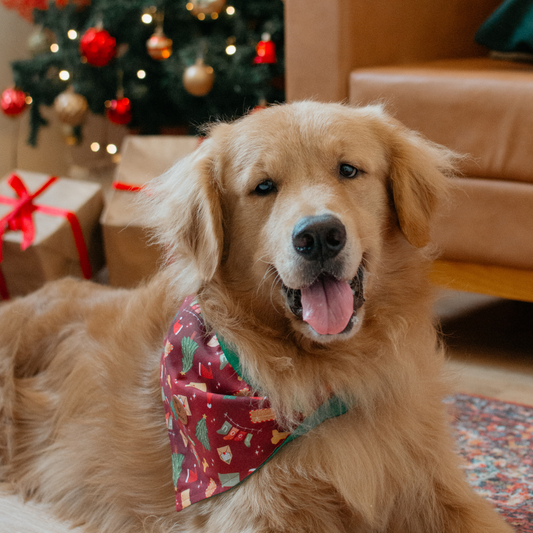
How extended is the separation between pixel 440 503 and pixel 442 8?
2.35 m

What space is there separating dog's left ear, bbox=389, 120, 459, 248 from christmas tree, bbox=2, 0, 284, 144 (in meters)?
1.84

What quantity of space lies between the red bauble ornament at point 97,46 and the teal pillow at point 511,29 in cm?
184

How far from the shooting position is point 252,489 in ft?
4.48

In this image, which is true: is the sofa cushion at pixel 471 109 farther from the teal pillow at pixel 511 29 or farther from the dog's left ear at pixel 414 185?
the dog's left ear at pixel 414 185

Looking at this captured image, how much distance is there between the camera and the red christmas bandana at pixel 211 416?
1397 mm

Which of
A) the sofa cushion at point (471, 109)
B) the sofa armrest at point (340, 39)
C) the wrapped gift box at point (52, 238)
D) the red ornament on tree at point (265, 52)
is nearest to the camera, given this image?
the sofa cushion at point (471, 109)

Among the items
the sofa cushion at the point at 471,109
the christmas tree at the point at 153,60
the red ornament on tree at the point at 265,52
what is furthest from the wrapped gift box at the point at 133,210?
the sofa cushion at the point at 471,109

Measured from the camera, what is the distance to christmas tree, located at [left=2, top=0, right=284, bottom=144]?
3350 millimetres

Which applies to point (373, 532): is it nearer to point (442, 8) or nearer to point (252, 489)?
point (252, 489)

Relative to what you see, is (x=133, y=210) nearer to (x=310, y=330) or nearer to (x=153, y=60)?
(x=153, y=60)

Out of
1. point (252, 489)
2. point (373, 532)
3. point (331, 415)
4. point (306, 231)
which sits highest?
point (306, 231)

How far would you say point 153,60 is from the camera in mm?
3748

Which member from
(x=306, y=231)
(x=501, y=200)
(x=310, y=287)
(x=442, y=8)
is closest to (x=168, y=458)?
(x=310, y=287)

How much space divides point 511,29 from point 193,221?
73.5 inches
